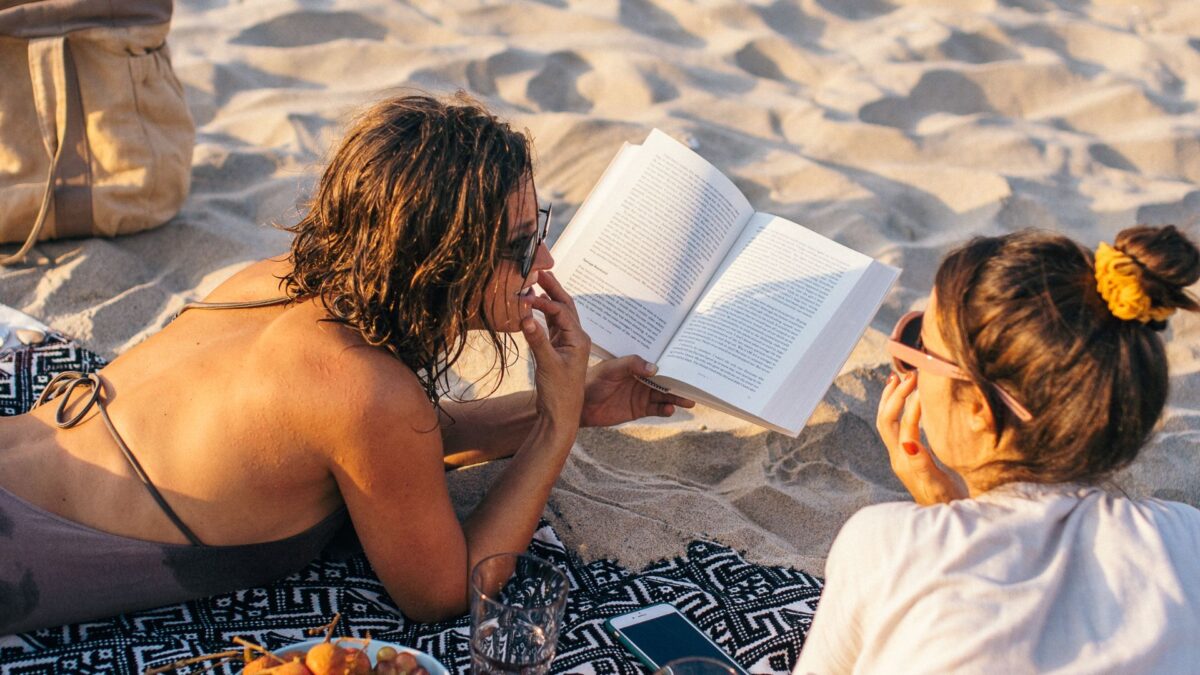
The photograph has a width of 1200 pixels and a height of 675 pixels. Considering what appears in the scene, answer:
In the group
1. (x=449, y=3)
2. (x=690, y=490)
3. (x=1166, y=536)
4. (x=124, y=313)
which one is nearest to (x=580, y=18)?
(x=449, y=3)

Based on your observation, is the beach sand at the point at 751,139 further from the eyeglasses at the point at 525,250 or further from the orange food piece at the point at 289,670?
the orange food piece at the point at 289,670

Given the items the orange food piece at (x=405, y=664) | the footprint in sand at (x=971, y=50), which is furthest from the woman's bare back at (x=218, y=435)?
the footprint in sand at (x=971, y=50)

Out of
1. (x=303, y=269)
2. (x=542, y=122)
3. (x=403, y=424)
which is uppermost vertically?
(x=303, y=269)

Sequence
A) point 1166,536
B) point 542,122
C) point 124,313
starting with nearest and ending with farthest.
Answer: point 1166,536 → point 124,313 → point 542,122

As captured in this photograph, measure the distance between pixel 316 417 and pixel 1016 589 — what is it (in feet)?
3.70

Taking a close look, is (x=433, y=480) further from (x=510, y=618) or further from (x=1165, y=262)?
(x=1165, y=262)

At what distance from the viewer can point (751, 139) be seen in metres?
4.50

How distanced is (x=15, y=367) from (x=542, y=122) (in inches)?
84.1

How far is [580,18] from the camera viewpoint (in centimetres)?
525

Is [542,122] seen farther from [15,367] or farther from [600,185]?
[15,367]

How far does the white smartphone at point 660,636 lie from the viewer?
84.2 inches

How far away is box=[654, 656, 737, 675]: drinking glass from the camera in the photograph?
159cm

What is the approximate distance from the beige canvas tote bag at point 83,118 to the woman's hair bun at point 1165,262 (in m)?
2.98

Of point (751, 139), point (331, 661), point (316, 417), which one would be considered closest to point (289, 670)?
point (331, 661)
